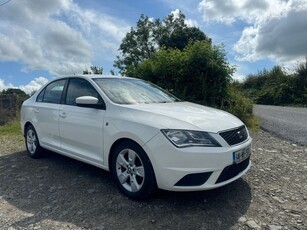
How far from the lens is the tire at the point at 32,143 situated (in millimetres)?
5809

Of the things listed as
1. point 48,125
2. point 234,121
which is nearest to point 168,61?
point 48,125

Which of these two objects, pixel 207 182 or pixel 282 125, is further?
pixel 282 125

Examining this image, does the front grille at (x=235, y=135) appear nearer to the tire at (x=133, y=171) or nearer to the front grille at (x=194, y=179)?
the front grille at (x=194, y=179)

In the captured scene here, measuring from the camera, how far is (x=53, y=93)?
5.49 metres

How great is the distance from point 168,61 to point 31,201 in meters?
6.70

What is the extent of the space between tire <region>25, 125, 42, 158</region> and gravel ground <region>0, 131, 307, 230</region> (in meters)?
0.64

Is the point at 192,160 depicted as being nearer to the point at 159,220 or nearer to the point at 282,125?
the point at 159,220

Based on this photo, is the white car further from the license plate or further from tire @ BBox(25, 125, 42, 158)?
tire @ BBox(25, 125, 42, 158)

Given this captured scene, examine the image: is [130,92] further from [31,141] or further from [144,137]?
[31,141]

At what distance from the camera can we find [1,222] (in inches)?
137

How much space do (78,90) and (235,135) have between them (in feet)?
8.23

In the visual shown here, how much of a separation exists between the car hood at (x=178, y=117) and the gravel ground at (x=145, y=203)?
0.92 metres

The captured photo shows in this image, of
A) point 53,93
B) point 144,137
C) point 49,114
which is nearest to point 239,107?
point 53,93

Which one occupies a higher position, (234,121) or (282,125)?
(234,121)
